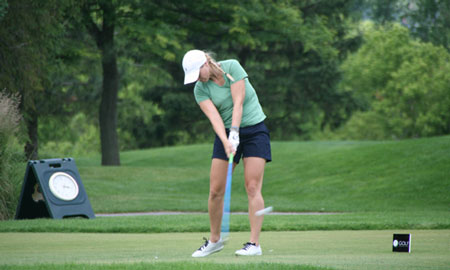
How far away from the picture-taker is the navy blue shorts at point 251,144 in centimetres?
688

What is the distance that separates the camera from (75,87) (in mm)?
35250

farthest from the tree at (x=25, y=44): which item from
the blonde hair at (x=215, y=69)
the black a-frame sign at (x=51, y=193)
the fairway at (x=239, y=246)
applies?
the blonde hair at (x=215, y=69)

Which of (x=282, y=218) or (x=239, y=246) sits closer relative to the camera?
(x=239, y=246)

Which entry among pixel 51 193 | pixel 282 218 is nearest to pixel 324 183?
pixel 282 218

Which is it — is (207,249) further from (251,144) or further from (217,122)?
(217,122)

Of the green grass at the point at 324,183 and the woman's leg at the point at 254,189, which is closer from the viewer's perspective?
the woman's leg at the point at 254,189

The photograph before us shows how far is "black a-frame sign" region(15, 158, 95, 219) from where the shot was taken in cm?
1328

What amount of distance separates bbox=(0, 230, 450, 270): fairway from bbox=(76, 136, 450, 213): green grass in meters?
7.87

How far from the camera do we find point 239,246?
8234mm

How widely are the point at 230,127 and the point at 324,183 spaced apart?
1525cm

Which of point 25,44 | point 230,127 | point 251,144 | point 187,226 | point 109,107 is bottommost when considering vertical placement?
point 187,226

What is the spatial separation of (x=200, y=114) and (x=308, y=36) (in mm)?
11271

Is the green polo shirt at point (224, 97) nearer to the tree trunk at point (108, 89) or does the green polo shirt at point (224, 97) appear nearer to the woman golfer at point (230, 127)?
the woman golfer at point (230, 127)

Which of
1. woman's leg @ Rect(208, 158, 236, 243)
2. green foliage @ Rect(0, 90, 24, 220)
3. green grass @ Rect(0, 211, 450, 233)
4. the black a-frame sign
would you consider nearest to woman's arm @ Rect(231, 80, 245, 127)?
woman's leg @ Rect(208, 158, 236, 243)
